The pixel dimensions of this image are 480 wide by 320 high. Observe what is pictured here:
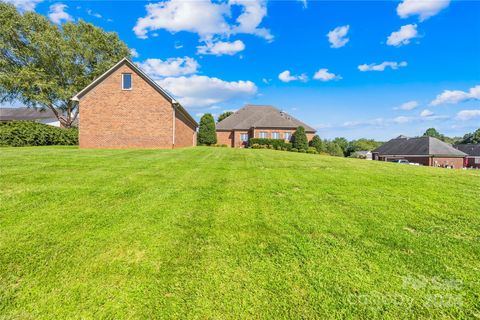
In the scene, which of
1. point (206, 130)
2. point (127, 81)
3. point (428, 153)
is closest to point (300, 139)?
point (206, 130)

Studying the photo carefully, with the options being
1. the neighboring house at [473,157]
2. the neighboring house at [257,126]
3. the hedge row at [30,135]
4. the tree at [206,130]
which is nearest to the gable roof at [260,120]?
the neighboring house at [257,126]

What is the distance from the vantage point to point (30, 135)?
19.3 m

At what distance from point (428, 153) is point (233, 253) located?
47.7m

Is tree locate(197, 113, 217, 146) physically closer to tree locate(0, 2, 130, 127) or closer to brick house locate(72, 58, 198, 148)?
tree locate(0, 2, 130, 127)

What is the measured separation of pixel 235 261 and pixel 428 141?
5062cm

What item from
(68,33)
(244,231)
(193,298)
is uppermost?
(68,33)

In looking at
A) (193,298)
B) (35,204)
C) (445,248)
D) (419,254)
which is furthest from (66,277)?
(445,248)

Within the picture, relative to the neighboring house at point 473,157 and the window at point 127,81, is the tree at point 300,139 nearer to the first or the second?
the window at point 127,81

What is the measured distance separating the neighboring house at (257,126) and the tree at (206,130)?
4.46 metres

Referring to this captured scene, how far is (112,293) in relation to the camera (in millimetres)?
2334

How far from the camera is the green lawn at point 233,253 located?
2.23m

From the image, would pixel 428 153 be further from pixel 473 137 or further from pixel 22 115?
pixel 22 115

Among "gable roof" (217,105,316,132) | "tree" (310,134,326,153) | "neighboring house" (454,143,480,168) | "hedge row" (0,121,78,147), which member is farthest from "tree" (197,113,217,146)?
"neighboring house" (454,143,480,168)

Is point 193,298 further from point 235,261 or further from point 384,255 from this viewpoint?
point 384,255
